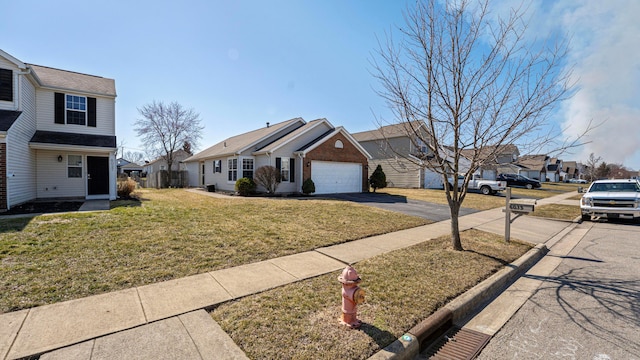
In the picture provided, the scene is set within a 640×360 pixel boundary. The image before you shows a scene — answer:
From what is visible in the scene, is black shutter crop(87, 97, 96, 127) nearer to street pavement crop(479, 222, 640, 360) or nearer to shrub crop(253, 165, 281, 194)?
shrub crop(253, 165, 281, 194)

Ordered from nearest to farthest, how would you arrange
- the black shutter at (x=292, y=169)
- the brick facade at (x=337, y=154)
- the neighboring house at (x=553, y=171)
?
the brick facade at (x=337, y=154)
the black shutter at (x=292, y=169)
the neighboring house at (x=553, y=171)

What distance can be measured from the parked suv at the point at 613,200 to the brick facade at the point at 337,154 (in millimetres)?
12011

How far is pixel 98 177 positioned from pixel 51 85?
442 cm

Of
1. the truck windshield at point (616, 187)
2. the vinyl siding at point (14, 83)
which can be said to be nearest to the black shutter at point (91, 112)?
the vinyl siding at point (14, 83)

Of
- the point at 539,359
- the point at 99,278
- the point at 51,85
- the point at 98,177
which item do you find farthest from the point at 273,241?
→ the point at 51,85

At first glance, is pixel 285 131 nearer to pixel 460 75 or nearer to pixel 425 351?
pixel 460 75

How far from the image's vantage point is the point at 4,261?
4.70 metres

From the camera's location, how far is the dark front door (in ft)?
45.4

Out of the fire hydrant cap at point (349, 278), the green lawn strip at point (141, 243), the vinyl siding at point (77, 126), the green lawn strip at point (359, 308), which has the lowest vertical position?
the green lawn strip at point (359, 308)

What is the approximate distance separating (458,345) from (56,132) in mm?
17233

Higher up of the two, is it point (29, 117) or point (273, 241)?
point (29, 117)

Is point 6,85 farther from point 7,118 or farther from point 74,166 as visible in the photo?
point 74,166

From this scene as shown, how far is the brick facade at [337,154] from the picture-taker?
1781cm

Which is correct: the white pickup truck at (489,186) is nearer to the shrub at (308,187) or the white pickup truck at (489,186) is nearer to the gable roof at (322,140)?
the gable roof at (322,140)
